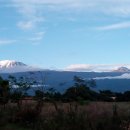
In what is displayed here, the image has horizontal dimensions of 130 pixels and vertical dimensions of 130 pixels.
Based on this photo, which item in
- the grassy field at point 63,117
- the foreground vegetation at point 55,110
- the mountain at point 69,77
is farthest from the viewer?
the mountain at point 69,77

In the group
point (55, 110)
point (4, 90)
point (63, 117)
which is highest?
point (4, 90)

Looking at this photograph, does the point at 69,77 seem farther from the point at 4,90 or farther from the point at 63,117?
the point at 63,117

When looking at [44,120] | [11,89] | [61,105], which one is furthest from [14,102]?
[44,120]

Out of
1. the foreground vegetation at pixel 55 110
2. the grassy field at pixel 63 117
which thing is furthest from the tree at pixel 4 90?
the grassy field at pixel 63 117

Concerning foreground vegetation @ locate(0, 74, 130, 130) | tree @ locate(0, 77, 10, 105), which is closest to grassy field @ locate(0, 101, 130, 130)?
foreground vegetation @ locate(0, 74, 130, 130)

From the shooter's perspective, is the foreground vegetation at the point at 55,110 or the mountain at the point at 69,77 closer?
the foreground vegetation at the point at 55,110

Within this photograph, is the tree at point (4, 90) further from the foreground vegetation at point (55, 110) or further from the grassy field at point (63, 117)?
the grassy field at point (63, 117)

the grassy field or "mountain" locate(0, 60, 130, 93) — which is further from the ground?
"mountain" locate(0, 60, 130, 93)

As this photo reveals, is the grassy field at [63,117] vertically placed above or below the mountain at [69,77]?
below

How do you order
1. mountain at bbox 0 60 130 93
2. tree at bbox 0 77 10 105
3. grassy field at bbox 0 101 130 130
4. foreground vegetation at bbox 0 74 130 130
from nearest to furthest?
grassy field at bbox 0 101 130 130
foreground vegetation at bbox 0 74 130 130
tree at bbox 0 77 10 105
mountain at bbox 0 60 130 93

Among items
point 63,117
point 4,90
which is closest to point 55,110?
point 63,117

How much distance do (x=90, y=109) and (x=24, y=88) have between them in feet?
10.1

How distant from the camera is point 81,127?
1403 centimetres

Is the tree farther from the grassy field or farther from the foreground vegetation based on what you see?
the grassy field
